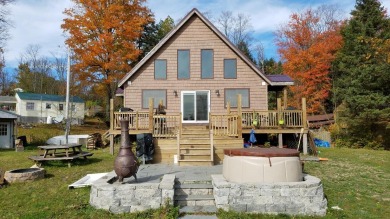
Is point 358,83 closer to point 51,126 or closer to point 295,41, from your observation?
point 295,41

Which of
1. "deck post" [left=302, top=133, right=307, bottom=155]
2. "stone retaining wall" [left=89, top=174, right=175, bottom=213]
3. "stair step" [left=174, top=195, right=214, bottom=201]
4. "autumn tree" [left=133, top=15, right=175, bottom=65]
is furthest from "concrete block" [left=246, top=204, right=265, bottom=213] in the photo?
"autumn tree" [left=133, top=15, right=175, bottom=65]

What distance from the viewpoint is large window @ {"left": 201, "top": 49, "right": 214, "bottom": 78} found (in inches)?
659

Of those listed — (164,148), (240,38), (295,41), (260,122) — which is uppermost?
(240,38)

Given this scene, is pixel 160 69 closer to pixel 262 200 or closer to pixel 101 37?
pixel 101 37

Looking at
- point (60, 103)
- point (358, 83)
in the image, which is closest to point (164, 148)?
point (358, 83)

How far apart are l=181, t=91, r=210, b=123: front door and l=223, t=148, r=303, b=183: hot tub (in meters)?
9.87

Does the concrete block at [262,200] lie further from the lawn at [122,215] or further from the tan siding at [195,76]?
the tan siding at [195,76]

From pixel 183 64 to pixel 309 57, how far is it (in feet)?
55.0

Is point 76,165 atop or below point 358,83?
below

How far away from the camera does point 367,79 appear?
21.2 m

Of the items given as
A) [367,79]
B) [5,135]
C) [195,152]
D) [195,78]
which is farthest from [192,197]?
[5,135]

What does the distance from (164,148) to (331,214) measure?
651 cm

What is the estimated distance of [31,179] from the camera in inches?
323

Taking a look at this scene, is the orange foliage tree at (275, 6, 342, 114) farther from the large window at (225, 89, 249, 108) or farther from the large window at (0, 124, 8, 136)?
the large window at (0, 124, 8, 136)
